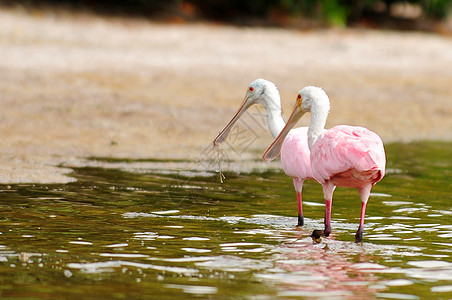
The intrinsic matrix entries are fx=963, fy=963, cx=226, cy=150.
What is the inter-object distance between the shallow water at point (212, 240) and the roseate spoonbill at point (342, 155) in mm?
471

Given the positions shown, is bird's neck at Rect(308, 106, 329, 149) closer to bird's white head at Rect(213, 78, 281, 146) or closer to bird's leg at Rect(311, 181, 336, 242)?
bird's leg at Rect(311, 181, 336, 242)

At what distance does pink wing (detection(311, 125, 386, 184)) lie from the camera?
714cm

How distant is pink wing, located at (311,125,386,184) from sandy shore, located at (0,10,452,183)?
3532 mm

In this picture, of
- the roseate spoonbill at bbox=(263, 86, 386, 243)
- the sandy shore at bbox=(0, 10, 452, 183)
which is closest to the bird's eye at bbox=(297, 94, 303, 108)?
the roseate spoonbill at bbox=(263, 86, 386, 243)

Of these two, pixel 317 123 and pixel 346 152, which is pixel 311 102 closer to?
pixel 317 123

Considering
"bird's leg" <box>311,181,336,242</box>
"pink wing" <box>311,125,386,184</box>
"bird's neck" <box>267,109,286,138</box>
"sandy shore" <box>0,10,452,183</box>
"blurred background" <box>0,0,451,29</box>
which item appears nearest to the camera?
"pink wing" <box>311,125,386,184</box>

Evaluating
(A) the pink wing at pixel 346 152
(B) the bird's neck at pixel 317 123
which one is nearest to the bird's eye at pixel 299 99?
(B) the bird's neck at pixel 317 123

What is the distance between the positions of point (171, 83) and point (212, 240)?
10198 millimetres

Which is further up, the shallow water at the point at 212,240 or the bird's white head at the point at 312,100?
the bird's white head at the point at 312,100

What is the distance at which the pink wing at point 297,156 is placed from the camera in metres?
8.14

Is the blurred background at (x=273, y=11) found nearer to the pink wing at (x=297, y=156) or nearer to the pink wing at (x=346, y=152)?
the pink wing at (x=297, y=156)

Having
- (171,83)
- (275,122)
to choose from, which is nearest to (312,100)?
(275,122)

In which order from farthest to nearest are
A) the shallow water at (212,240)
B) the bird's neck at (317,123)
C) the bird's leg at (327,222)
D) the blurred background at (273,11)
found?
the blurred background at (273,11) < the bird's neck at (317,123) < the bird's leg at (327,222) < the shallow water at (212,240)

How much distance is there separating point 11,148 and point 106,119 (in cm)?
264
